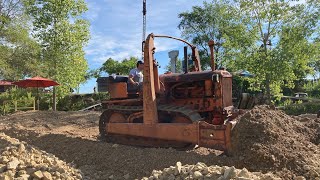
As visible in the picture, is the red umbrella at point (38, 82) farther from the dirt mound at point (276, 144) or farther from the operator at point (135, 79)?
the dirt mound at point (276, 144)

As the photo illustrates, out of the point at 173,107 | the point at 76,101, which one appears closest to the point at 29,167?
the point at 173,107

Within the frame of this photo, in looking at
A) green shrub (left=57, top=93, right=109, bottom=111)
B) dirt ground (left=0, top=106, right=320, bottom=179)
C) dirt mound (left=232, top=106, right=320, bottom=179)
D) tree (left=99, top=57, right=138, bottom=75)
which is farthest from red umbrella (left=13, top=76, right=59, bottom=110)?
tree (left=99, top=57, right=138, bottom=75)

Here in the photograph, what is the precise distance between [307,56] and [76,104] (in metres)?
15.1

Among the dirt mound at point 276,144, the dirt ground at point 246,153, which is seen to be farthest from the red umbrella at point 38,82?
the dirt mound at point 276,144

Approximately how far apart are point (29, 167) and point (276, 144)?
386 centimetres

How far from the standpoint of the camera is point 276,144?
571 centimetres

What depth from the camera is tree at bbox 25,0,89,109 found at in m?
19.0

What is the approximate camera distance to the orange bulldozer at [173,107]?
24.2ft

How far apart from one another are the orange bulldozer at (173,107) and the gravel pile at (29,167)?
6.38ft

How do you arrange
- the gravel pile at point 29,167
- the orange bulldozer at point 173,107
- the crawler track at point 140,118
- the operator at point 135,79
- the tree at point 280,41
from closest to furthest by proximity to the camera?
the gravel pile at point 29,167, the orange bulldozer at point 173,107, the crawler track at point 140,118, the operator at point 135,79, the tree at point 280,41

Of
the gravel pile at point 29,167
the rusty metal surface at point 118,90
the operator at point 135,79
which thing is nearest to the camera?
the gravel pile at point 29,167

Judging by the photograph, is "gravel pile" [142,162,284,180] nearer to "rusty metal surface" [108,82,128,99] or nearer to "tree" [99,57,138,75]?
"rusty metal surface" [108,82,128,99]

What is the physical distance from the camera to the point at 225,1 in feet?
54.5

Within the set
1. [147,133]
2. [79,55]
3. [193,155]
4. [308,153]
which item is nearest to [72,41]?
[79,55]
